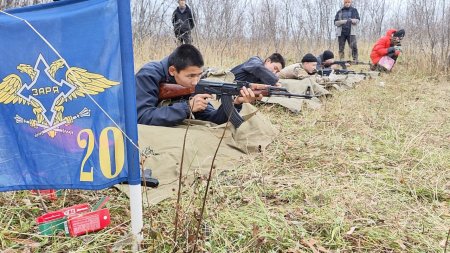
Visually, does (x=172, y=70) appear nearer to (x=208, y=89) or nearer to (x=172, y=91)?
(x=172, y=91)

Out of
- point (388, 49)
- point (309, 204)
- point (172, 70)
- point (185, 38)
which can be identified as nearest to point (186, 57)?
point (172, 70)

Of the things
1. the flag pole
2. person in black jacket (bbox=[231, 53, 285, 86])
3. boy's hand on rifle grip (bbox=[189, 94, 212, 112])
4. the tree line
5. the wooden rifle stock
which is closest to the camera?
the flag pole

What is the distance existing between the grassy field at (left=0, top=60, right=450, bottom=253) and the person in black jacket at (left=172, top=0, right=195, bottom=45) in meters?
5.71

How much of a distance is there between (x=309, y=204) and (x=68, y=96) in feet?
4.16

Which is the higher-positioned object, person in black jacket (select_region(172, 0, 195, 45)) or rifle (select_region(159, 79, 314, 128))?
person in black jacket (select_region(172, 0, 195, 45))

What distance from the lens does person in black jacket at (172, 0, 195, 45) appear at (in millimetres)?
8625

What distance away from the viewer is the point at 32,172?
5.41 ft

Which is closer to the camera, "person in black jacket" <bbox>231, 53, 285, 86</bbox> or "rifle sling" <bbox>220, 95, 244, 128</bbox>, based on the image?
"rifle sling" <bbox>220, 95, 244, 128</bbox>

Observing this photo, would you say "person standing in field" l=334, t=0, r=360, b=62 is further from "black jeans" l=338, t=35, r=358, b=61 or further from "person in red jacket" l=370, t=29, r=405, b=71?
"person in red jacket" l=370, t=29, r=405, b=71

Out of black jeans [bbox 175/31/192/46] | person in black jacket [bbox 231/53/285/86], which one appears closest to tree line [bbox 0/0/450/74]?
black jeans [bbox 175/31/192/46]

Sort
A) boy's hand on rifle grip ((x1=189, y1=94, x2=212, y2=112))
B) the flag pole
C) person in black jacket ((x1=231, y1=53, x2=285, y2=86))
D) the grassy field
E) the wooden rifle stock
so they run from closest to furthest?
the flag pole → the grassy field → boy's hand on rifle grip ((x1=189, y1=94, x2=212, y2=112)) → the wooden rifle stock → person in black jacket ((x1=231, y1=53, x2=285, y2=86))

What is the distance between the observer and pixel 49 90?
1564mm

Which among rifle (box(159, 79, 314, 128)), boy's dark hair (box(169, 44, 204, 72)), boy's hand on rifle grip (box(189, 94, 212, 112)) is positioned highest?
boy's dark hair (box(169, 44, 204, 72))

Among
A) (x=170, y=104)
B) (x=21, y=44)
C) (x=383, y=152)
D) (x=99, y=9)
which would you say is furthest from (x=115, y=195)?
(x=383, y=152)
